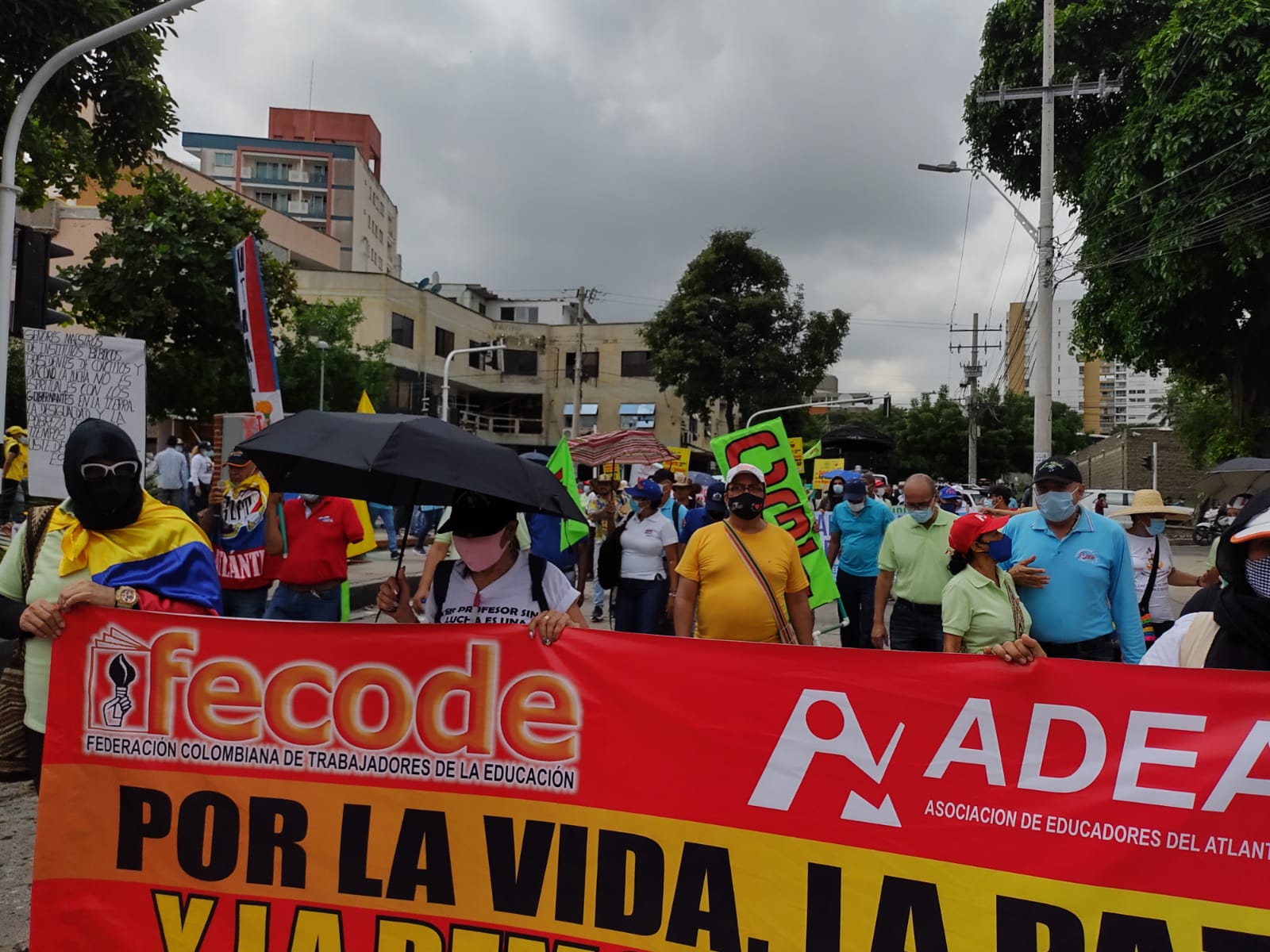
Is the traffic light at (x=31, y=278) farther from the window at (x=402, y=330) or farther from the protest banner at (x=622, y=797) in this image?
the window at (x=402, y=330)

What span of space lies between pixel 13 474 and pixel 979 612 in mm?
14183

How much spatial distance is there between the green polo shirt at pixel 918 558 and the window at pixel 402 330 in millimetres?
44611

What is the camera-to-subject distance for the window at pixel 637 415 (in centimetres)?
5922

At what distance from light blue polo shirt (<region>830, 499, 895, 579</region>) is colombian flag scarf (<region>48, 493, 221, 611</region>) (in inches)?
226

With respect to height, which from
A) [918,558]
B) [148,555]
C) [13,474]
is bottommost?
[918,558]

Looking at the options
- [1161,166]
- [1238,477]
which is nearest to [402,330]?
[1161,166]

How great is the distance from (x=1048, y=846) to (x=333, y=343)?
3561 cm

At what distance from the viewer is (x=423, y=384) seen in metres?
50.7

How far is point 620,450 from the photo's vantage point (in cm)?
1861

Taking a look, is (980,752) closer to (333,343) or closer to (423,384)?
(333,343)

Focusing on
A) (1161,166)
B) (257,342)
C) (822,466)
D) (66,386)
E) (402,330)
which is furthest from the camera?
(402,330)

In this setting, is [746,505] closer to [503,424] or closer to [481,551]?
[481,551]

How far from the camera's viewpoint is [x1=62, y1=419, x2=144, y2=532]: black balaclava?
3.46 meters

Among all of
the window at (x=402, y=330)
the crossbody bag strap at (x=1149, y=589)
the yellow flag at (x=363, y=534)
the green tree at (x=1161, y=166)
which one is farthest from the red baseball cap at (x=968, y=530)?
the window at (x=402, y=330)
